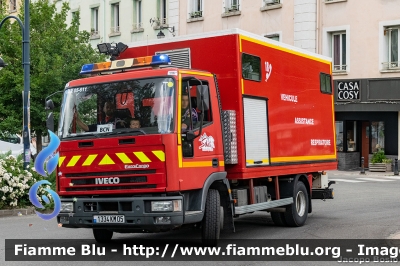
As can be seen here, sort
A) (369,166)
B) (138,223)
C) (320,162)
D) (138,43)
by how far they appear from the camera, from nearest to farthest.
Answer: (138,223)
(138,43)
(320,162)
(369,166)

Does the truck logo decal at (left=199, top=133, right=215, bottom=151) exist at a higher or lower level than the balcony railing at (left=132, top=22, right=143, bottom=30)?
lower

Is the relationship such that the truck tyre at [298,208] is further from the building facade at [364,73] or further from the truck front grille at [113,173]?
the building facade at [364,73]

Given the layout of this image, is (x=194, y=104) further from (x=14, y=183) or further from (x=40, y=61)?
(x=40, y=61)

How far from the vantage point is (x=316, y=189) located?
15.5 m

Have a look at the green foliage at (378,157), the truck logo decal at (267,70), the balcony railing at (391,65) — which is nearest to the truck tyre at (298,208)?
the truck logo decal at (267,70)

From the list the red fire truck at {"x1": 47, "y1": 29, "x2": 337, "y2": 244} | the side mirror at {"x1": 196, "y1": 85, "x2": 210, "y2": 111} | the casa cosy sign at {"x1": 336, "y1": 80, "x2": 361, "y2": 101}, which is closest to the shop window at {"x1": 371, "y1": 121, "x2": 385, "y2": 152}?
the casa cosy sign at {"x1": 336, "y1": 80, "x2": 361, "y2": 101}

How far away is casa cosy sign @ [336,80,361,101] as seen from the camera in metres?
35.5

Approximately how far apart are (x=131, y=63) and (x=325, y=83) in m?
5.79

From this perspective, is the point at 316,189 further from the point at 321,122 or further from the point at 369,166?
the point at 369,166

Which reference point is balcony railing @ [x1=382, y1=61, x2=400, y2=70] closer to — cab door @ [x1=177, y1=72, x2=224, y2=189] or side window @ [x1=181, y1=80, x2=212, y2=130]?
cab door @ [x1=177, y1=72, x2=224, y2=189]

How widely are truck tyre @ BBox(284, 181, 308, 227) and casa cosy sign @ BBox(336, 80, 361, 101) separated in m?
21.9

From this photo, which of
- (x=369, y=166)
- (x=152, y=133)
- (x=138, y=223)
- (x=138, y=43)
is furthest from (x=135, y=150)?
(x=369, y=166)

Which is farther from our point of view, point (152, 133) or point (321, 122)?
point (321, 122)

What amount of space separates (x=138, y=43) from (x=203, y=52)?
1472 mm
